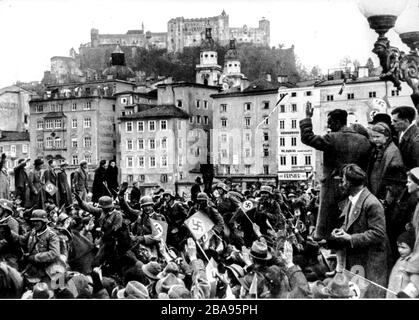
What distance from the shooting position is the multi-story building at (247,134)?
12570 millimetres

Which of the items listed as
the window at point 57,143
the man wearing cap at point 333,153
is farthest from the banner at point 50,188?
the man wearing cap at point 333,153

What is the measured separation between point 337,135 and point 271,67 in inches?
141

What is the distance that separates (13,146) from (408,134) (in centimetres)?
764

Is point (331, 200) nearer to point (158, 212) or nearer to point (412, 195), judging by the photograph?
point (412, 195)

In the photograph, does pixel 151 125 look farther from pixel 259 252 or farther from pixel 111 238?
pixel 259 252

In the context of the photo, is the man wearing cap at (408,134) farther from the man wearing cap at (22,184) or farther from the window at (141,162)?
the man wearing cap at (22,184)

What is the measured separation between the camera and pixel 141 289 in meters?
9.32

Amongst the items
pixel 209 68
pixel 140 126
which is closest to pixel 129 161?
pixel 140 126

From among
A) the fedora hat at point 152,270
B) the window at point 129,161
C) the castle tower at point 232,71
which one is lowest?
the fedora hat at point 152,270

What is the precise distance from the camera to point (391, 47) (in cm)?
986

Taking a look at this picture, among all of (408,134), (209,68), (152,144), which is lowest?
(408,134)

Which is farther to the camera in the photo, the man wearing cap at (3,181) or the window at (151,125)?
the man wearing cap at (3,181)

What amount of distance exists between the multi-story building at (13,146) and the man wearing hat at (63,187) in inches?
29.1
